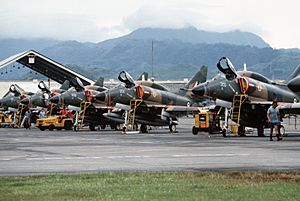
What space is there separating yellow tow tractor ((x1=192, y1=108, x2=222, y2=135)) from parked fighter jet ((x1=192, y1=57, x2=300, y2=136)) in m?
2.80

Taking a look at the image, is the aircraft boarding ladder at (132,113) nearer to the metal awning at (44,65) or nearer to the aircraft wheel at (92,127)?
the aircraft wheel at (92,127)

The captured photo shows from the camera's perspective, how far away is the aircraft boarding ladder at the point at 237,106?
37.0 meters

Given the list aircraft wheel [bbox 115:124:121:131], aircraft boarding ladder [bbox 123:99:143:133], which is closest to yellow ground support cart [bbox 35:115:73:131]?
aircraft wheel [bbox 115:124:121:131]

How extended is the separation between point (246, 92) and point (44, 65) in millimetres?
68370

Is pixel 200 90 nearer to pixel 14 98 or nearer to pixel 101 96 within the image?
pixel 101 96

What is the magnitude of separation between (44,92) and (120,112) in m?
15.4

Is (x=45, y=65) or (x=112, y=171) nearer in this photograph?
(x=112, y=171)

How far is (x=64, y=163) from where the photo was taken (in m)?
18.5

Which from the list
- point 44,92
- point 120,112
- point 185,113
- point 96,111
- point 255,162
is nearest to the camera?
point 255,162

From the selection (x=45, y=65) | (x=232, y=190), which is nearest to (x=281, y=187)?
(x=232, y=190)

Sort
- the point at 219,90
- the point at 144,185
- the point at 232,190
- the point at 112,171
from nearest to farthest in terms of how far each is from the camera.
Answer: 1. the point at 232,190
2. the point at 144,185
3. the point at 112,171
4. the point at 219,90

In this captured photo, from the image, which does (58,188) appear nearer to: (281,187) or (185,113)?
(281,187)

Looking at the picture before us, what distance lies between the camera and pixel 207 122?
137ft

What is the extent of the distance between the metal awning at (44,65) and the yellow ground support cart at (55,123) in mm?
39718
